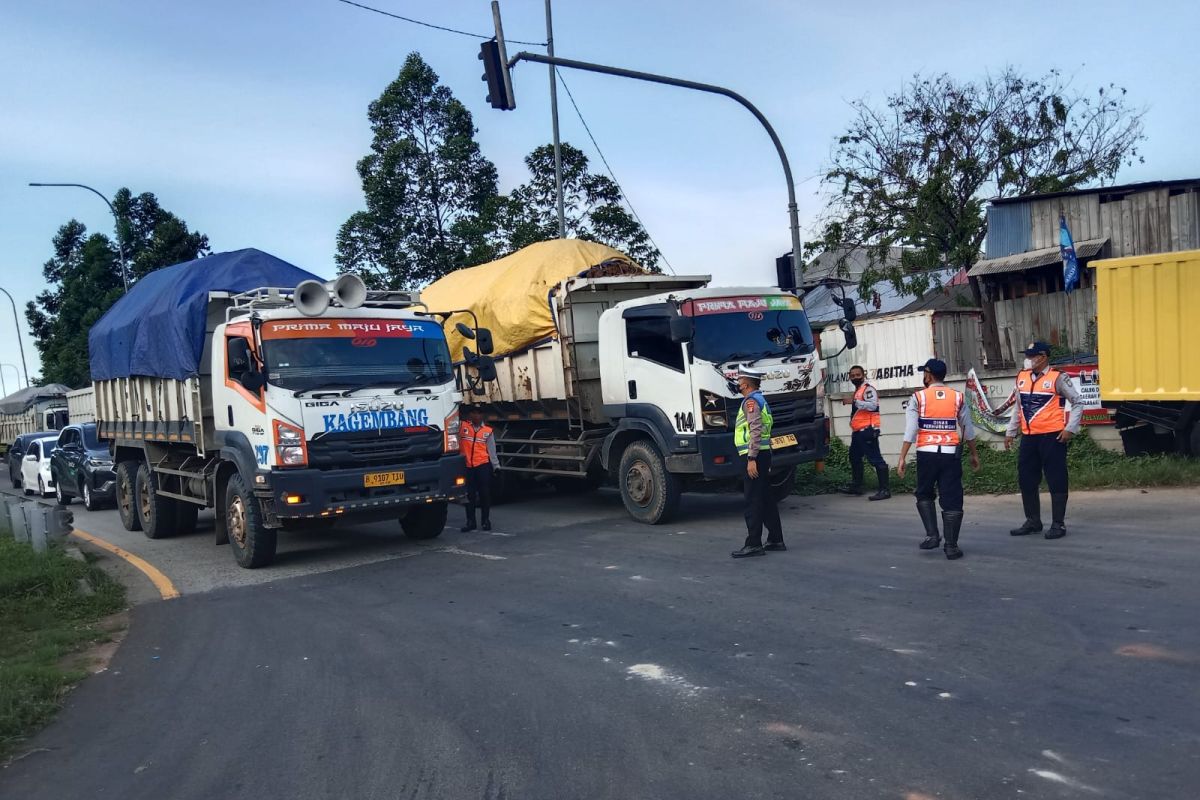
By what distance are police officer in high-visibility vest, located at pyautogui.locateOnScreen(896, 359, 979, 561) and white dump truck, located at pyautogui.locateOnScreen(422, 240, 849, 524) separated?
249cm

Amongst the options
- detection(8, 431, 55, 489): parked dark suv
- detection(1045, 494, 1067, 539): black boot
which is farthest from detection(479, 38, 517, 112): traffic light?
detection(8, 431, 55, 489): parked dark suv

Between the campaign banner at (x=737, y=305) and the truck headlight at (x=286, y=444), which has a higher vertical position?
the campaign banner at (x=737, y=305)

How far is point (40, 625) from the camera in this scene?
7910 millimetres

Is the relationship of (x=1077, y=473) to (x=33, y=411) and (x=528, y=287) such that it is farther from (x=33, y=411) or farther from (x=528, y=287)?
(x=33, y=411)

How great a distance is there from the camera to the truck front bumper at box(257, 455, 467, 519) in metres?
9.32

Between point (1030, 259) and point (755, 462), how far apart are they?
1470 cm

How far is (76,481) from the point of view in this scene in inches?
758

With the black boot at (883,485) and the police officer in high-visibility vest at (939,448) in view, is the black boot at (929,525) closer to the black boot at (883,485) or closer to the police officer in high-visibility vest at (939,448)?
the police officer in high-visibility vest at (939,448)

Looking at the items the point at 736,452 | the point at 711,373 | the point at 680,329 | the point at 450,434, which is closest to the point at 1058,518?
the point at 736,452

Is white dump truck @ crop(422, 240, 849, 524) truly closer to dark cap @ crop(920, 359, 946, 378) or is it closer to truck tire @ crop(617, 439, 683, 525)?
truck tire @ crop(617, 439, 683, 525)

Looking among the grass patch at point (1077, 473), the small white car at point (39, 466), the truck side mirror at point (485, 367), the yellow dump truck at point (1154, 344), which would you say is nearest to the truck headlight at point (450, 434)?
the truck side mirror at point (485, 367)

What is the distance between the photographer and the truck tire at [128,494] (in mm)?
14219

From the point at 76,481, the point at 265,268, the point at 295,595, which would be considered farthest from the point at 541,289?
the point at 76,481

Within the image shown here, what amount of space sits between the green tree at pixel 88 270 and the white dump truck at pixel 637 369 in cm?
2471
